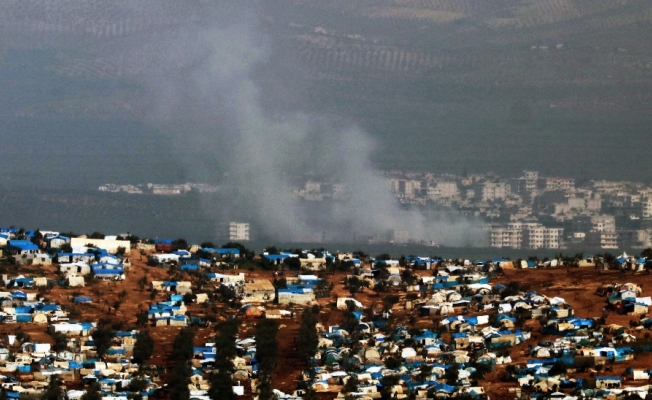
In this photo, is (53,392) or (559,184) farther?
(559,184)

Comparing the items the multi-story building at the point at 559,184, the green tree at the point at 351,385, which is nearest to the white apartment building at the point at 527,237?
the multi-story building at the point at 559,184

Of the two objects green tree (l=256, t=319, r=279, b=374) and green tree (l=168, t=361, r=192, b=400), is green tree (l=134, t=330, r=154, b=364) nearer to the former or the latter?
green tree (l=168, t=361, r=192, b=400)

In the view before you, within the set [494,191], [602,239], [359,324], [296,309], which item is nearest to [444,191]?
[494,191]

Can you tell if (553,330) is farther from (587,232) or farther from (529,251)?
(587,232)

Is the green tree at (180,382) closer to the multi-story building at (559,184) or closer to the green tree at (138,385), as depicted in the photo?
the green tree at (138,385)

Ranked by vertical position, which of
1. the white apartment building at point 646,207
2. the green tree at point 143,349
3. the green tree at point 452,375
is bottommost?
the green tree at point 452,375

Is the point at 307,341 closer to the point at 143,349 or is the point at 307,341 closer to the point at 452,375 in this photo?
the point at 143,349
